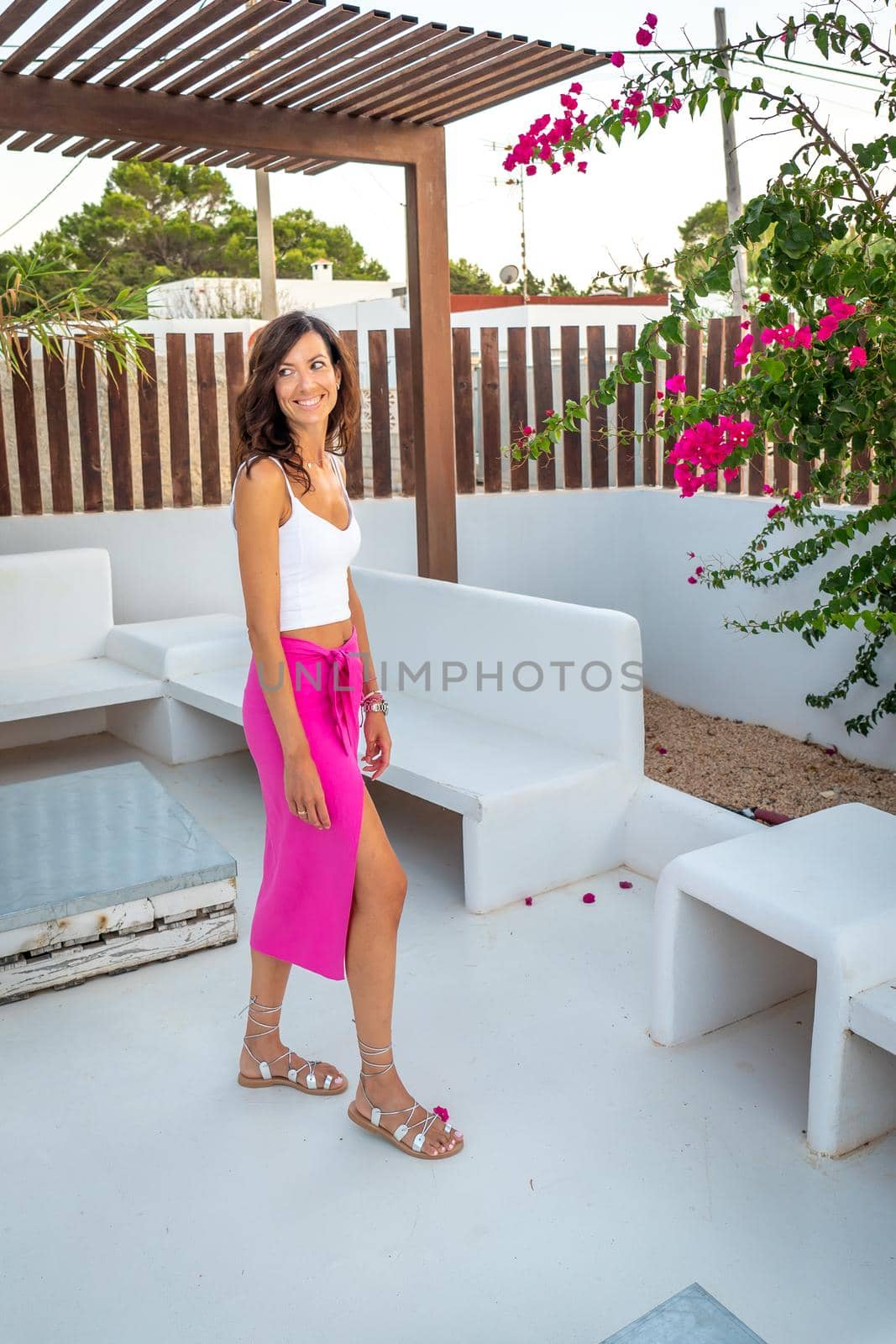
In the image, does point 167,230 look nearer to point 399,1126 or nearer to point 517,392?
point 517,392

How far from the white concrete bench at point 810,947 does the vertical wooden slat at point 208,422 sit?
12.9 feet

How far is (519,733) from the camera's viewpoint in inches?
155

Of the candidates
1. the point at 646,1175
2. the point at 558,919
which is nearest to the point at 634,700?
the point at 558,919

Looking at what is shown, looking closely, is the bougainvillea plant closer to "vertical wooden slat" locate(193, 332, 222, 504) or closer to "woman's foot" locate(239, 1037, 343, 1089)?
"woman's foot" locate(239, 1037, 343, 1089)

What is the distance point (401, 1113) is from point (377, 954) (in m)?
0.33

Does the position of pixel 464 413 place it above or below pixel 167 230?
below

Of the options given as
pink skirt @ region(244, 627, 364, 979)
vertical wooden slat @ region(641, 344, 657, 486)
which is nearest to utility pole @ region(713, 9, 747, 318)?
vertical wooden slat @ region(641, 344, 657, 486)

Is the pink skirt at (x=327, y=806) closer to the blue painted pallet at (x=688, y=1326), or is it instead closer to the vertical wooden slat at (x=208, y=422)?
the blue painted pallet at (x=688, y=1326)

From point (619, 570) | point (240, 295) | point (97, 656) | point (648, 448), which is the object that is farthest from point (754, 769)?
point (240, 295)

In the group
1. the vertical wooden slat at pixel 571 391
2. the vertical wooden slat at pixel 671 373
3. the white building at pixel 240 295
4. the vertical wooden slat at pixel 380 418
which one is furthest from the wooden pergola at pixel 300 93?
the white building at pixel 240 295

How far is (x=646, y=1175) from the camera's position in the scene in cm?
224

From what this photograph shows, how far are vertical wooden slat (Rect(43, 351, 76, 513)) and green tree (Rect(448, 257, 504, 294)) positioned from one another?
25.4 meters

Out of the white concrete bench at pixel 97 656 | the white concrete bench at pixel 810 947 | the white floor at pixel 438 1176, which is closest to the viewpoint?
the white floor at pixel 438 1176

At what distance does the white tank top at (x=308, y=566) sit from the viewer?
219 centimetres
